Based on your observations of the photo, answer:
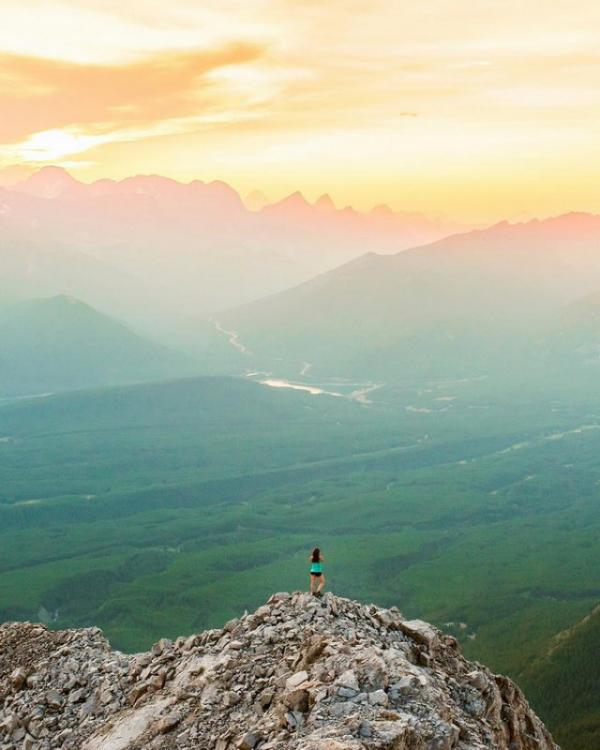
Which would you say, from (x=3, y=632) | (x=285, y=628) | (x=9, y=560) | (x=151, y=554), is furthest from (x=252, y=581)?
(x=285, y=628)

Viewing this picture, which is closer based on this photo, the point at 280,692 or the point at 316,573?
the point at 280,692

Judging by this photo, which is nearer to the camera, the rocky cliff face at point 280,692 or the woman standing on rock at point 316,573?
the rocky cliff face at point 280,692

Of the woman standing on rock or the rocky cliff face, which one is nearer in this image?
the rocky cliff face

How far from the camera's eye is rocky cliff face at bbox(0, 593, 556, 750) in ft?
84.1

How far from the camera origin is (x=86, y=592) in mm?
171125

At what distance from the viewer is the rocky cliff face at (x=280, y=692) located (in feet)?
84.1

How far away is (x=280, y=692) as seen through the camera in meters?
28.4

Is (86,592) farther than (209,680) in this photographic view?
Yes

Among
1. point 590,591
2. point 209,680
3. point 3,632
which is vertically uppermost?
point 209,680

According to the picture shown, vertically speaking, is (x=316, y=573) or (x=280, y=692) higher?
(x=316, y=573)

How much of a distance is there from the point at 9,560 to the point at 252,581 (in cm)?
5438

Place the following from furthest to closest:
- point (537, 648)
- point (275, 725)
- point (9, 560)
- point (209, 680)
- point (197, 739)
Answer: point (9, 560), point (537, 648), point (209, 680), point (197, 739), point (275, 725)

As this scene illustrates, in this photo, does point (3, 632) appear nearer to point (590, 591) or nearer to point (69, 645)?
point (69, 645)

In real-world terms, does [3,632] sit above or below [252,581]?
above
